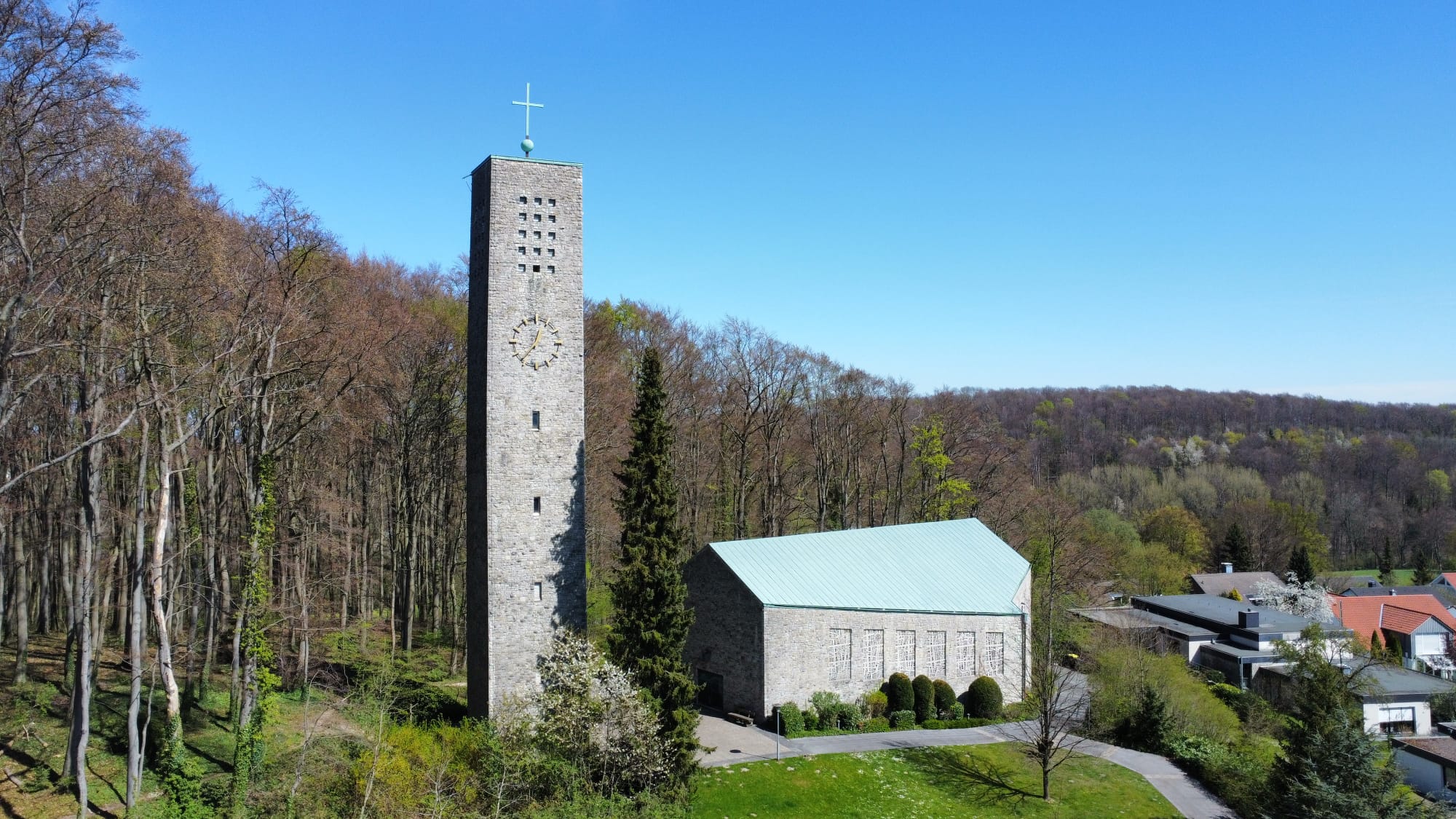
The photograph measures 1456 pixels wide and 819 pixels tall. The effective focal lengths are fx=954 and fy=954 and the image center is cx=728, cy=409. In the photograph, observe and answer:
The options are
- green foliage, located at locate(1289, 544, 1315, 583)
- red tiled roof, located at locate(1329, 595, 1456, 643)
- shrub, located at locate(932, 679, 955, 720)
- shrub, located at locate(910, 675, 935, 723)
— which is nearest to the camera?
shrub, located at locate(910, 675, 935, 723)

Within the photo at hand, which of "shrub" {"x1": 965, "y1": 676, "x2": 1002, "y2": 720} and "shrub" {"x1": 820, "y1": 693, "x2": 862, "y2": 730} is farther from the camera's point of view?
"shrub" {"x1": 965, "y1": 676, "x2": 1002, "y2": 720}

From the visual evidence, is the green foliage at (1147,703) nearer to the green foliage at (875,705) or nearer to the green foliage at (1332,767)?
the green foliage at (1332,767)

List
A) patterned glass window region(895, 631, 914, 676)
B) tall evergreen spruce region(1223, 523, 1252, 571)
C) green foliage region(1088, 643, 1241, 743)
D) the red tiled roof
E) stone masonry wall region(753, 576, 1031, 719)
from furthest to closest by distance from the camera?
tall evergreen spruce region(1223, 523, 1252, 571), the red tiled roof, patterned glass window region(895, 631, 914, 676), green foliage region(1088, 643, 1241, 743), stone masonry wall region(753, 576, 1031, 719)

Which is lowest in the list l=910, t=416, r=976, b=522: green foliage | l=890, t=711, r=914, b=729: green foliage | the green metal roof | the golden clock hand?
l=890, t=711, r=914, b=729: green foliage

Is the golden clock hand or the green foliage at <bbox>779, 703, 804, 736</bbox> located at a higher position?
the golden clock hand

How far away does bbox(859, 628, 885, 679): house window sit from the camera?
102 ft

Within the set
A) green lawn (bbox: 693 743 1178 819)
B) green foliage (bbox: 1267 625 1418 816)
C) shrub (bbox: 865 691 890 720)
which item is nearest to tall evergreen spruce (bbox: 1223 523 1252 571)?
green lawn (bbox: 693 743 1178 819)

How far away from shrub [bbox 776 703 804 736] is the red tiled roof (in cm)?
3816

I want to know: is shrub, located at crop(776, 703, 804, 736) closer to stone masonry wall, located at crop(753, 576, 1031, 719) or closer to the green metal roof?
stone masonry wall, located at crop(753, 576, 1031, 719)

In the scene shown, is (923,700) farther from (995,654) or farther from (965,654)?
(995,654)

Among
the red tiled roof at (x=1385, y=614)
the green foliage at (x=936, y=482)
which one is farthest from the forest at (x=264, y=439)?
the red tiled roof at (x=1385, y=614)

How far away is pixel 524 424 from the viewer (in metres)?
25.0

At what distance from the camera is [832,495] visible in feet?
172

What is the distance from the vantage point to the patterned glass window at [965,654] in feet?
108
